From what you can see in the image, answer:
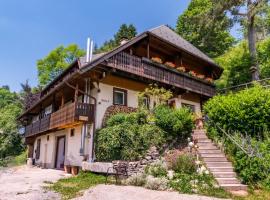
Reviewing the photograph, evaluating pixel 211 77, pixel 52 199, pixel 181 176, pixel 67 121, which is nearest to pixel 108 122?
pixel 67 121

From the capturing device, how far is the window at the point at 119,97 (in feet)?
57.3

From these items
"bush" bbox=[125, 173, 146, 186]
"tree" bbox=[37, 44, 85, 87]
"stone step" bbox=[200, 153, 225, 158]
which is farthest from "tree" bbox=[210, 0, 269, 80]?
"tree" bbox=[37, 44, 85, 87]

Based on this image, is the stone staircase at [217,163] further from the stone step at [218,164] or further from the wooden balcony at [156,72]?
the wooden balcony at [156,72]

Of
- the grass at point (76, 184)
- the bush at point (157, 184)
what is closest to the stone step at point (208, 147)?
the bush at point (157, 184)

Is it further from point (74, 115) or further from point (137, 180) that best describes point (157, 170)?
point (74, 115)

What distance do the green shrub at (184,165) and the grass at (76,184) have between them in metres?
3.38

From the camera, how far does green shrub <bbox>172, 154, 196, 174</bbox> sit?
433 inches

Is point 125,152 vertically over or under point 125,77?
under

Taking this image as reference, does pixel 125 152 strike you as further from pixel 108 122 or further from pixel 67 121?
pixel 67 121

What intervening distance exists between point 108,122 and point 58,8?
6.76m

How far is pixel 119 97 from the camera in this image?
17734mm

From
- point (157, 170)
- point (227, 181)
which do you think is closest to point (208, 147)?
point (227, 181)

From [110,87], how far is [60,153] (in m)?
7.69

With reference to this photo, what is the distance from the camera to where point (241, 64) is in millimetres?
26281
